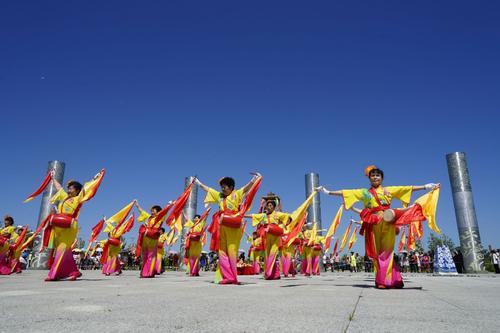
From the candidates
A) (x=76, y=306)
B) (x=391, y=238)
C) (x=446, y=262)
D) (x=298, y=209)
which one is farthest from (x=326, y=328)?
(x=446, y=262)

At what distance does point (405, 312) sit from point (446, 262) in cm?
1893

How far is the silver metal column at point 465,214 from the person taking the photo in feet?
62.8

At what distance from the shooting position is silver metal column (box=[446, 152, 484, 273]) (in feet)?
62.8

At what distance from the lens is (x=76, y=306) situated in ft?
9.47

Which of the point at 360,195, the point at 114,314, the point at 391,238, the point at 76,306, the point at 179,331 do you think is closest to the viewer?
the point at 179,331

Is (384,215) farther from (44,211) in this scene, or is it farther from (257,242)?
(44,211)

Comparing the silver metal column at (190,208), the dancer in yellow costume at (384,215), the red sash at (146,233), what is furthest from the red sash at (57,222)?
the silver metal column at (190,208)

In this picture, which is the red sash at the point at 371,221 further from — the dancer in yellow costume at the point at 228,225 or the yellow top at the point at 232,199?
the yellow top at the point at 232,199

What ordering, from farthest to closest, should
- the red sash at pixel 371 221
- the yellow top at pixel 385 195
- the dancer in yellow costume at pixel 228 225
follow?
the dancer in yellow costume at pixel 228 225
the yellow top at pixel 385 195
the red sash at pixel 371 221

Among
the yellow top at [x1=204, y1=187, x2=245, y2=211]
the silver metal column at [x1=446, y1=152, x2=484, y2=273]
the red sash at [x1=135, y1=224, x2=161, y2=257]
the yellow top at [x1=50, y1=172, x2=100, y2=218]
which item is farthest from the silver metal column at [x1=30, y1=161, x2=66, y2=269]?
the silver metal column at [x1=446, y1=152, x2=484, y2=273]

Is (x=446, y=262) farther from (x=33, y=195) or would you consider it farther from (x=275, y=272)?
(x=33, y=195)

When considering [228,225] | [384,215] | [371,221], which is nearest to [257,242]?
[228,225]

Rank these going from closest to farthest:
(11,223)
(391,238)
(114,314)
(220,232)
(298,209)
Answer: (114,314) < (391,238) < (220,232) < (298,209) < (11,223)

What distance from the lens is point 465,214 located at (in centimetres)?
1975
